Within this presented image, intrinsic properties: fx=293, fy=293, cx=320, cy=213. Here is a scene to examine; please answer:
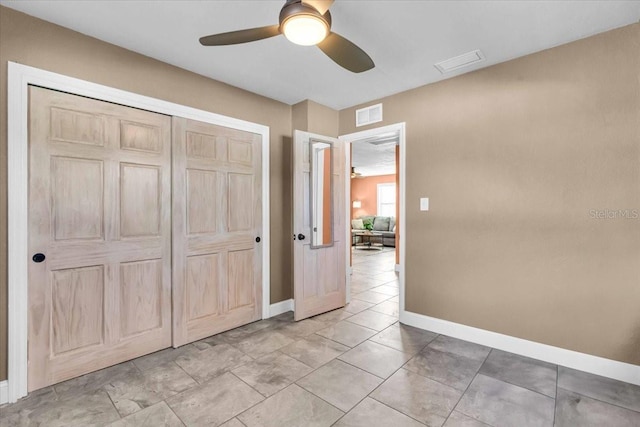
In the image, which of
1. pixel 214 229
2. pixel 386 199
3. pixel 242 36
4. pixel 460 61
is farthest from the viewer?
pixel 386 199

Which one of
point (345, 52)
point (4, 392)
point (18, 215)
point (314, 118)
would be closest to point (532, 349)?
point (345, 52)

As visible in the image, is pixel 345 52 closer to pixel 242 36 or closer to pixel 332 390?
pixel 242 36

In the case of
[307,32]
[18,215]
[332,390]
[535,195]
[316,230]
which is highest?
[307,32]

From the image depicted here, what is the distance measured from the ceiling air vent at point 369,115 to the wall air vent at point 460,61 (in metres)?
0.86

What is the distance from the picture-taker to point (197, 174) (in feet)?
9.40

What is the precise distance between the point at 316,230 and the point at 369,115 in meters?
1.56

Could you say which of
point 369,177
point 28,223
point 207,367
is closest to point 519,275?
point 207,367

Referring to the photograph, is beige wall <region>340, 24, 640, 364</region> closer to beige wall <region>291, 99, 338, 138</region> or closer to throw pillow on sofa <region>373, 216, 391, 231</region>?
beige wall <region>291, 99, 338, 138</region>

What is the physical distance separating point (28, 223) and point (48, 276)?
0.40 meters

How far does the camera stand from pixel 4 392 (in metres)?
1.92

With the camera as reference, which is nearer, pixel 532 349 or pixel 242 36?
pixel 242 36

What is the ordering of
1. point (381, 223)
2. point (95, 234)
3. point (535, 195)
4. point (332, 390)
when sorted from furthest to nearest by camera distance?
1. point (381, 223)
2. point (535, 195)
3. point (95, 234)
4. point (332, 390)

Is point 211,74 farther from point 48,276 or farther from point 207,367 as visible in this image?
point 207,367

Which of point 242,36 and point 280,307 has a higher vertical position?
point 242,36
